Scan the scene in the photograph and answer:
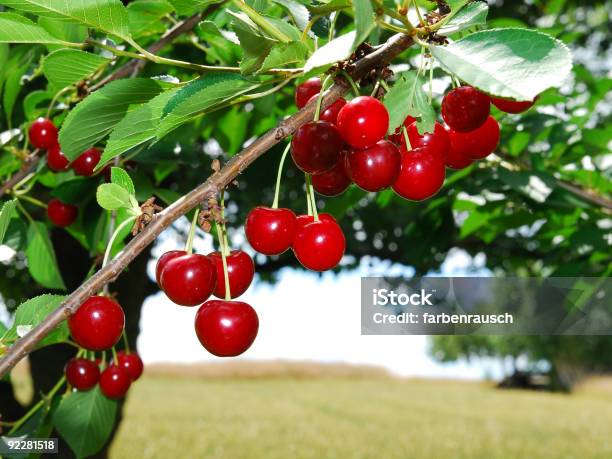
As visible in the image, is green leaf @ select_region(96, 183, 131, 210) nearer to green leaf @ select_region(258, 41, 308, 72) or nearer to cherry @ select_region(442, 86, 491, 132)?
green leaf @ select_region(258, 41, 308, 72)

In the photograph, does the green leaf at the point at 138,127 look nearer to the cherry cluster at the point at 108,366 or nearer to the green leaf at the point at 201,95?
the green leaf at the point at 201,95

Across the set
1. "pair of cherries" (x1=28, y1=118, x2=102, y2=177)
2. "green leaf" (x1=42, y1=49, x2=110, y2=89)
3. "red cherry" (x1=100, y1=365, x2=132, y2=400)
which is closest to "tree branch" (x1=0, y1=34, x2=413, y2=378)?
"green leaf" (x1=42, y1=49, x2=110, y2=89)

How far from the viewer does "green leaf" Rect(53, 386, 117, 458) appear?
180 cm

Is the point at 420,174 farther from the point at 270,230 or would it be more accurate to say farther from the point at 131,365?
the point at 131,365

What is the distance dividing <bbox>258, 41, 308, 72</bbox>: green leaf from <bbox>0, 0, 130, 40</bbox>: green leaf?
12.2 inches

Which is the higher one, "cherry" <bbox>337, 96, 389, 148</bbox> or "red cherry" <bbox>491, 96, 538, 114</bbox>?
"red cherry" <bbox>491, 96, 538, 114</bbox>

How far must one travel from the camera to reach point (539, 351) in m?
31.1

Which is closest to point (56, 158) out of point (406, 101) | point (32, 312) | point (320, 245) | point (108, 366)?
point (108, 366)

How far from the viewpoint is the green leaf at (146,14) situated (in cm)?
162

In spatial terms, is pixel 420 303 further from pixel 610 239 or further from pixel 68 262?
pixel 68 262

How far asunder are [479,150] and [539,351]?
32.4 m

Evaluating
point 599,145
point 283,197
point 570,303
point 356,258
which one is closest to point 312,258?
point 599,145

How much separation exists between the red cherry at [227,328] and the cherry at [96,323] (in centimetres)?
16

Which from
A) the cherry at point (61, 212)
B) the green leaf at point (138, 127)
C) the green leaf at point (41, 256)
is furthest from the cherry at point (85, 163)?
the green leaf at point (138, 127)
